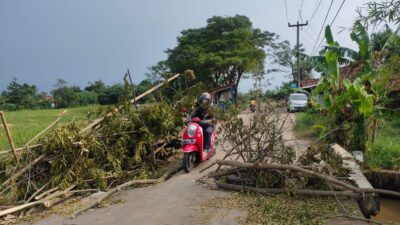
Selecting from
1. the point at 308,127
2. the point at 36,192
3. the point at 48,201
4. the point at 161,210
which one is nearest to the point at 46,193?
the point at 36,192

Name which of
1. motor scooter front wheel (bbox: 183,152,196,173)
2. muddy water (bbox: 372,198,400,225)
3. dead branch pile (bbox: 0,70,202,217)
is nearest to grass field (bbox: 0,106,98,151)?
dead branch pile (bbox: 0,70,202,217)

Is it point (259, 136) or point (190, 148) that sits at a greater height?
point (259, 136)

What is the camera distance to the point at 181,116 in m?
9.35

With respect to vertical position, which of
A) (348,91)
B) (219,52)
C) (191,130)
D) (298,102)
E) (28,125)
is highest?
(219,52)

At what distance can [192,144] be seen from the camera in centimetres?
805

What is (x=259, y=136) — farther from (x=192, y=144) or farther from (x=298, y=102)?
(x=298, y=102)

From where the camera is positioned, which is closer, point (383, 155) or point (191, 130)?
point (191, 130)

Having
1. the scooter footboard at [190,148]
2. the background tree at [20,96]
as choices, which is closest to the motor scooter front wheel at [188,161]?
the scooter footboard at [190,148]

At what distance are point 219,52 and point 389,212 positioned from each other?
28416mm

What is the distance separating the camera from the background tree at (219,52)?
34.1m

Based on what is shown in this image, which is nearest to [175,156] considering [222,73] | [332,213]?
[332,213]

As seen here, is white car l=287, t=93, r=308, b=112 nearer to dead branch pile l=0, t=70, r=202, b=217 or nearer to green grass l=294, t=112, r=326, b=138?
green grass l=294, t=112, r=326, b=138

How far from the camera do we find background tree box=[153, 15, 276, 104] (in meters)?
34.1

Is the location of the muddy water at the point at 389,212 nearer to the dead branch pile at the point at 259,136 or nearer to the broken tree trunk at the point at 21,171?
the dead branch pile at the point at 259,136
